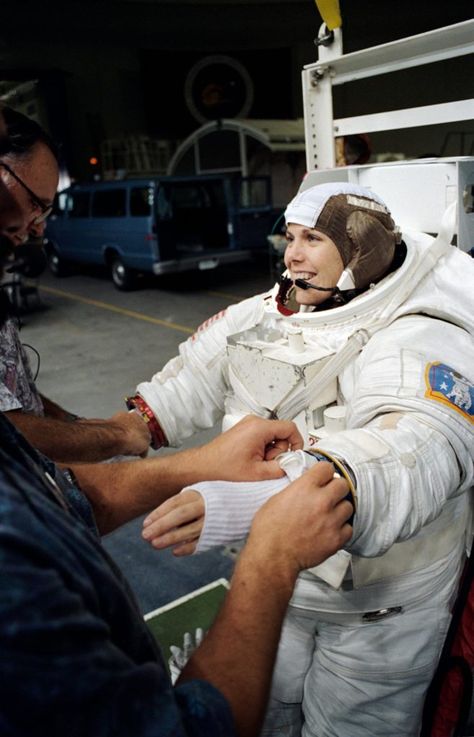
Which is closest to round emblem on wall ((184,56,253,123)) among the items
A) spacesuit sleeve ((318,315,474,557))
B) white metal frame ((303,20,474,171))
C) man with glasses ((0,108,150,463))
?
white metal frame ((303,20,474,171))

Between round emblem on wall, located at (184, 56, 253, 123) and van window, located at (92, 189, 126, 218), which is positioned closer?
van window, located at (92, 189, 126, 218)

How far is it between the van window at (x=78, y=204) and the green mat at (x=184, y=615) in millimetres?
9744

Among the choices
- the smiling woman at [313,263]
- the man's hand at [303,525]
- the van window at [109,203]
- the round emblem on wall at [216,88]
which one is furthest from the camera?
the round emblem on wall at [216,88]

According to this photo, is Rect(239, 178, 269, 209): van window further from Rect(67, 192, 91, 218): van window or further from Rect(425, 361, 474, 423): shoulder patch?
Rect(425, 361, 474, 423): shoulder patch

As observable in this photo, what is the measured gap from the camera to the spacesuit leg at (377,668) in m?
1.69

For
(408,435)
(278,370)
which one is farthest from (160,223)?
(408,435)

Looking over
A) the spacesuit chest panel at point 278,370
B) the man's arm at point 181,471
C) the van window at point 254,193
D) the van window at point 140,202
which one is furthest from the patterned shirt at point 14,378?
the van window at point 254,193

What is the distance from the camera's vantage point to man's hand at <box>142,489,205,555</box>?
1.22 meters

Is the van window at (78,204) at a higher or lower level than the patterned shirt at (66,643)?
higher

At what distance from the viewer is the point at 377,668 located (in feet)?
5.54

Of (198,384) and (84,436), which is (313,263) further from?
(84,436)

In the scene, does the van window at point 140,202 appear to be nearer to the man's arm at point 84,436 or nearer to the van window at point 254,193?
the van window at point 254,193

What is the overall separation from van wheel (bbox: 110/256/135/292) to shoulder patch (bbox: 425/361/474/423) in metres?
9.87

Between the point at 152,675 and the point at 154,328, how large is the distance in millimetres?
7753
